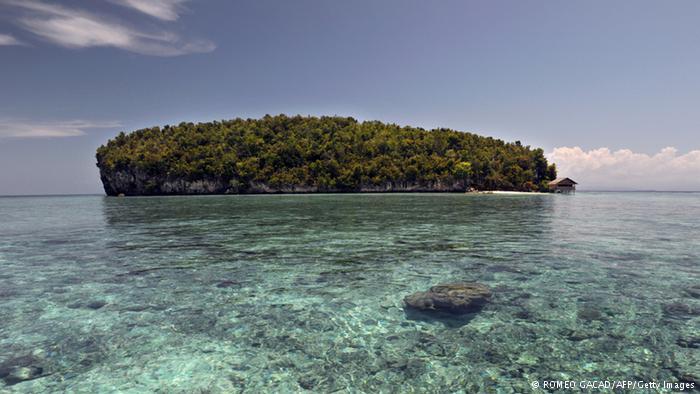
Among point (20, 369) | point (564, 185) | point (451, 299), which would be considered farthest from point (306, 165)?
point (20, 369)

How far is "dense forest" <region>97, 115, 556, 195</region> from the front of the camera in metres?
154

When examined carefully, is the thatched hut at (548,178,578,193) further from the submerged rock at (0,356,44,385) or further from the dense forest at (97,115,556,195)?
the submerged rock at (0,356,44,385)

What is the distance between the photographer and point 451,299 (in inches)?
327

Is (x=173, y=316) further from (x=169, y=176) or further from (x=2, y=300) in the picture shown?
(x=169, y=176)

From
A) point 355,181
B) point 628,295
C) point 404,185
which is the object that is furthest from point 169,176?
point 628,295

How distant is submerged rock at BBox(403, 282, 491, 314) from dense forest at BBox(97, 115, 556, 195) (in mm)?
146082

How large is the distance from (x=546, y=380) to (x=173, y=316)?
782 centimetres

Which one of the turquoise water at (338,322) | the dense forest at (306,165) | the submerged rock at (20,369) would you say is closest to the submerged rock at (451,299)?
the turquoise water at (338,322)

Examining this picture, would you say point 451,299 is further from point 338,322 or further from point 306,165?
point 306,165

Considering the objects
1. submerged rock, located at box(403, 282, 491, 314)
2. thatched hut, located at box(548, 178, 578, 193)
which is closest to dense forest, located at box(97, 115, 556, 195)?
thatched hut, located at box(548, 178, 578, 193)

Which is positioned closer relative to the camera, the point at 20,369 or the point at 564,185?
the point at 20,369

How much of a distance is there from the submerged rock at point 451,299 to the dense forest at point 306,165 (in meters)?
146

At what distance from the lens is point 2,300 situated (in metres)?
→ 9.27

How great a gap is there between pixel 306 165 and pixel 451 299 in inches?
6222
